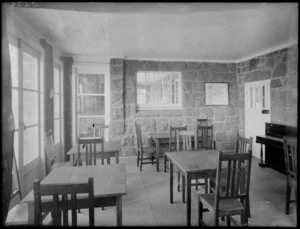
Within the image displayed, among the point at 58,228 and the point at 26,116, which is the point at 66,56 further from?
the point at 58,228

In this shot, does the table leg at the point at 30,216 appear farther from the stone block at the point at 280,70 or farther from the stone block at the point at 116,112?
the stone block at the point at 280,70

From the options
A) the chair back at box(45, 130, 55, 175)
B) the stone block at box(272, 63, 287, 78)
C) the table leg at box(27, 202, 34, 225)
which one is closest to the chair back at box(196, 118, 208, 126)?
the stone block at box(272, 63, 287, 78)

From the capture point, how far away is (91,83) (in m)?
5.22

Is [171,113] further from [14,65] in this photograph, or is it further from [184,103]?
[14,65]

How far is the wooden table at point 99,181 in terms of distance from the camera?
61.5 inches

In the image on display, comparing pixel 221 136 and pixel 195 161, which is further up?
pixel 195 161

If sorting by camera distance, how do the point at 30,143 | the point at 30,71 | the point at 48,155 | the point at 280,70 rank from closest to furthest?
the point at 48,155 < the point at 30,143 < the point at 30,71 < the point at 280,70

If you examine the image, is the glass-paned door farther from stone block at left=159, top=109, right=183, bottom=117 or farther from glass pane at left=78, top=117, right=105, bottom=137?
stone block at left=159, top=109, right=183, bottom=117

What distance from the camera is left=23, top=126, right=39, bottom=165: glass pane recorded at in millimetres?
3000

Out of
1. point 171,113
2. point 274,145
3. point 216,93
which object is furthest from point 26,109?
point 216,93

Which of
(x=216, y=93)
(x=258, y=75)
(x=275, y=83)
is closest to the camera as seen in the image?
(x=275, y=83)

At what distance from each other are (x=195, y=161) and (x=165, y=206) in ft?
2.52

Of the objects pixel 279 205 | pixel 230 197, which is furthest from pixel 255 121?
pixel 230 197

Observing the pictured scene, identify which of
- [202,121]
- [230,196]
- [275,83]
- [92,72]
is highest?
[92,72]
